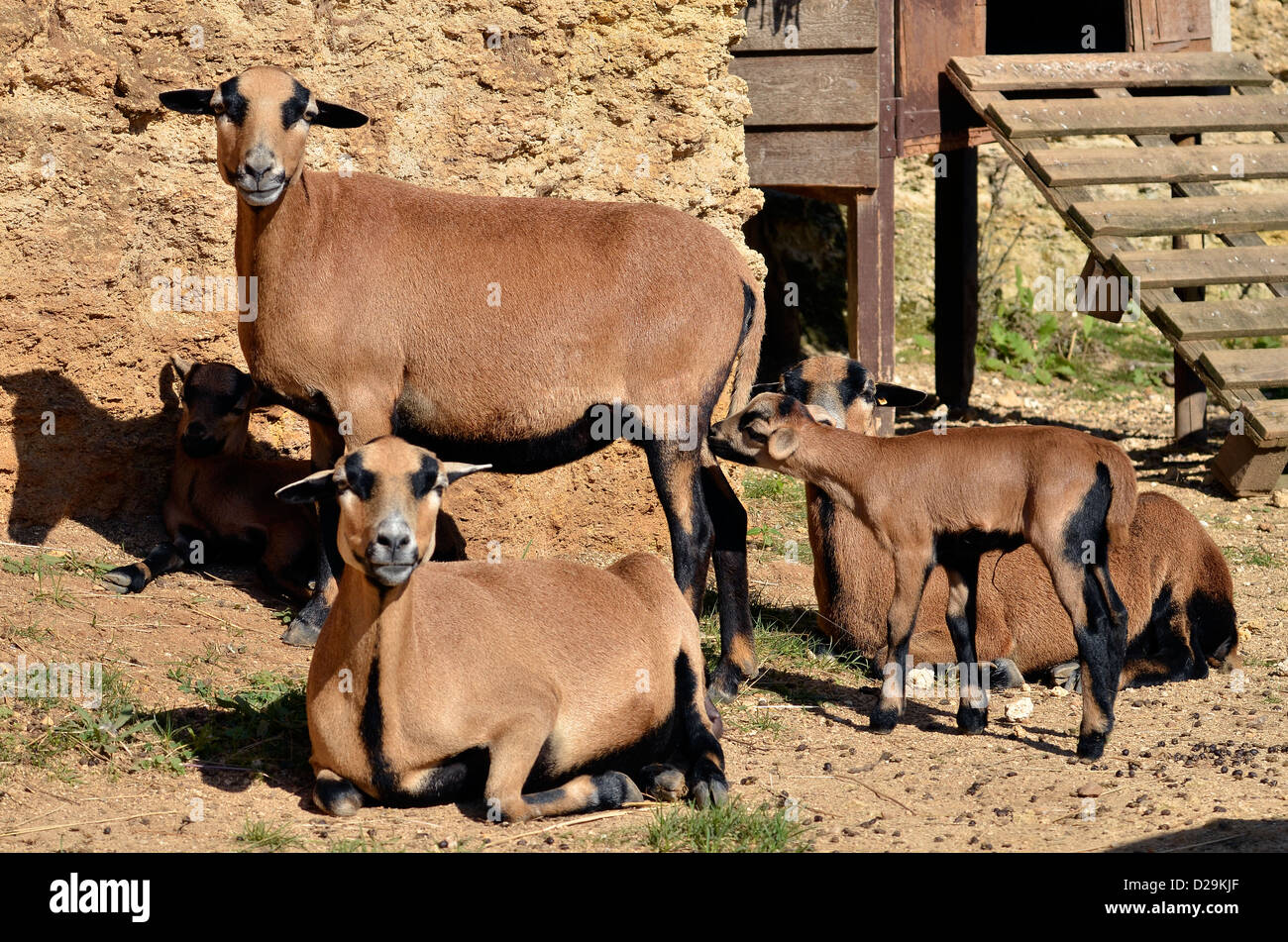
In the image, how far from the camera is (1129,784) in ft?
20.1

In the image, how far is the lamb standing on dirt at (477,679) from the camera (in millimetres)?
5086

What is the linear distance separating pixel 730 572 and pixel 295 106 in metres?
3.01

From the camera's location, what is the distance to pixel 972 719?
269 inches

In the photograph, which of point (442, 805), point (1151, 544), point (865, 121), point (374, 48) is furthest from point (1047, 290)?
point (442, 805)

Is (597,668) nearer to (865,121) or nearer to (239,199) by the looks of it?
(239,199)

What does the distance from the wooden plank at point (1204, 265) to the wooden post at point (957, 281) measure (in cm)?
276

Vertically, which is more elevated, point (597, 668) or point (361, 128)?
point (361, 128)

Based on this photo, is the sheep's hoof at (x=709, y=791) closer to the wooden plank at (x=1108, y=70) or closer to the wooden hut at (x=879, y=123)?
the wooden hut at (x=879, y=123)

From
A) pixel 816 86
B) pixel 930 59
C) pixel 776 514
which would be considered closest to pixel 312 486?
pixel 776 514

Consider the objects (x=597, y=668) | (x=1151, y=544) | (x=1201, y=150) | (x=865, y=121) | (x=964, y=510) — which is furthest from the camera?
(x=1201, y=150)

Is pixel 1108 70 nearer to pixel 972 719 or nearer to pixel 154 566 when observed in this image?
pixel 972 719

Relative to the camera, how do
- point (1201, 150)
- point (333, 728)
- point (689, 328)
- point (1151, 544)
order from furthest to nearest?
1. point (1201, 150)
2. point (1151, 544)
3. point (689, 328)
4. point (333, 728)

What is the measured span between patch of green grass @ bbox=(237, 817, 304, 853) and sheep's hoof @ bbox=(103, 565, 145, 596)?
2642 millimetres

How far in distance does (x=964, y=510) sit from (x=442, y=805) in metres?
2.65
